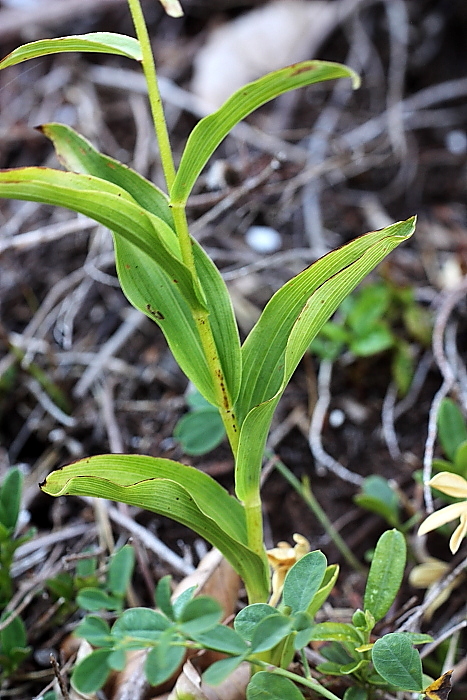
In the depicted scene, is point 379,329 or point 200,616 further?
point 379,329

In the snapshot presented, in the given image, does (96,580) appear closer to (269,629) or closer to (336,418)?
(269,629)

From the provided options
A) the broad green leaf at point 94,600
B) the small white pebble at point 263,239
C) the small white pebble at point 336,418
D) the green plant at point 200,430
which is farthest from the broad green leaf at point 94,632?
the small white pebble at point 263,239

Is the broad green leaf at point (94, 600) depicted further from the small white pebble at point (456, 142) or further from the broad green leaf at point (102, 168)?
the small white pebble at point (456, 142)

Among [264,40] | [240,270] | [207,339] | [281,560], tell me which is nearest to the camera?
[207,339]

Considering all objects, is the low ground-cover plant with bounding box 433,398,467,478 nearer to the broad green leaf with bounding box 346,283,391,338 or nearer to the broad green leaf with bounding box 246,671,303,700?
the broad green leaf with bounding box 346,283,391,338

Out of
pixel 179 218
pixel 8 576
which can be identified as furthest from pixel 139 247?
pixel 8 576

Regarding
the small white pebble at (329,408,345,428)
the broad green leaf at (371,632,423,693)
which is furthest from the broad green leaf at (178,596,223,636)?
the small white pebble at (329,408,345,428)

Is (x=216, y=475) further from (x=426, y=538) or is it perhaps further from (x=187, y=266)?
(x=187, y=266)
